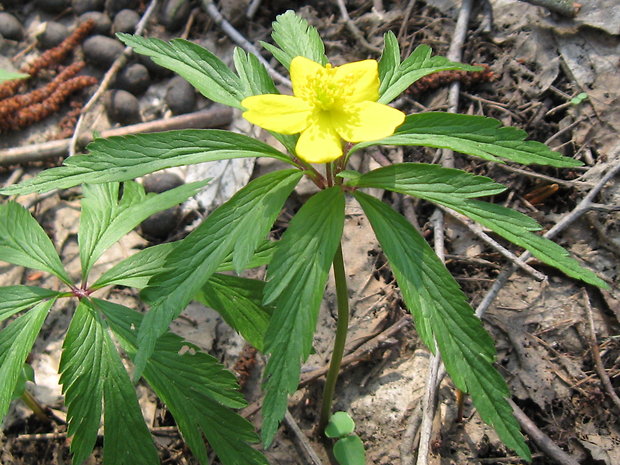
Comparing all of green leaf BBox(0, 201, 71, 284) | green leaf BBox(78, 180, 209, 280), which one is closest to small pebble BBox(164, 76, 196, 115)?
green leaf BBox(78, 180, 209, 280)

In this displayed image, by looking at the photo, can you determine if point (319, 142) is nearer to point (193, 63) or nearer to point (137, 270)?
point (193, 63)

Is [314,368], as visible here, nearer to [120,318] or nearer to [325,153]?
[120,318]

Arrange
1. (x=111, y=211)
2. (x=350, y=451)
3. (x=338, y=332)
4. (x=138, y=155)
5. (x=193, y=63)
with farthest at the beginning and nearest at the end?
(x=111, y=211) → (x=350, y=451) → (x=338, y=332) → (x=193, y=63) → (x=138, y=155)

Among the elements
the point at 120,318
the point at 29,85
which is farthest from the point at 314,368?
the point at 29,85

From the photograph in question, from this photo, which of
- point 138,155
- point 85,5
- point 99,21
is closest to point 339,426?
point 138,155

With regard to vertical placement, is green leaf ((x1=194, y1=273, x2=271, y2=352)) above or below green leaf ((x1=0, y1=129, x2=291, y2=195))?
below

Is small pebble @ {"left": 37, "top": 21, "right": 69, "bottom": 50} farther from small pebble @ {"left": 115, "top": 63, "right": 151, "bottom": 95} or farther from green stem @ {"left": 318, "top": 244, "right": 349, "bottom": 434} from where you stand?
green stem @ {"left": 318, "top": 244, "right": 349, "bottom": 434}

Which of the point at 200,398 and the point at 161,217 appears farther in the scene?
the point at 161,217
